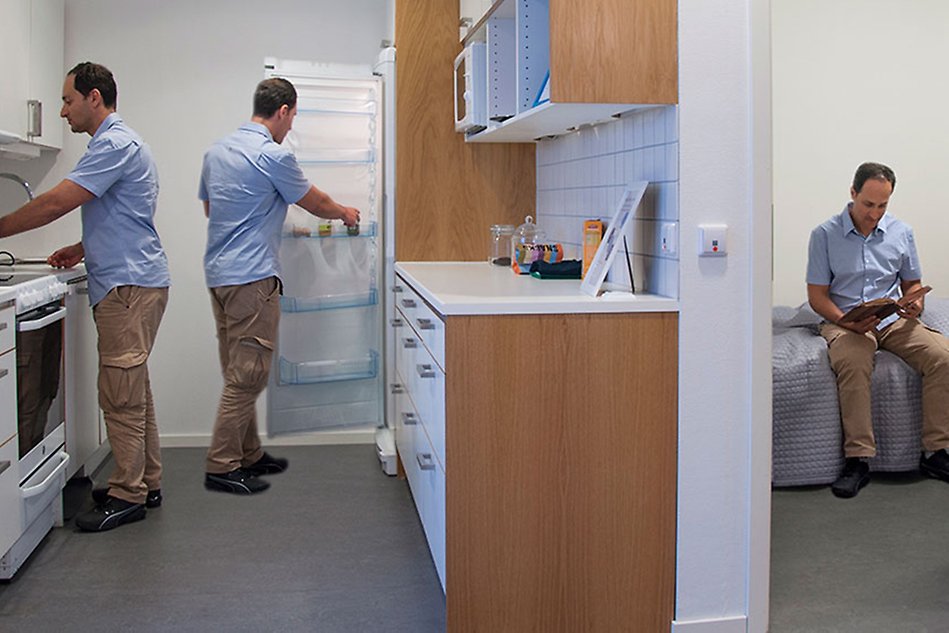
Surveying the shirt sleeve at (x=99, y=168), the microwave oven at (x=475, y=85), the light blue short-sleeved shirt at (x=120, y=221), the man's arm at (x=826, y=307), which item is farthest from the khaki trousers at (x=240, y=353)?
the man's arm at (x=826, y=307)

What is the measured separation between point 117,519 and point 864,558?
251 centimetres

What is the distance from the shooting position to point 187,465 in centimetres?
454

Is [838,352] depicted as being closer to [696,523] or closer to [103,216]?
[696,523]

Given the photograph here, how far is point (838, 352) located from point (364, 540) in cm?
197

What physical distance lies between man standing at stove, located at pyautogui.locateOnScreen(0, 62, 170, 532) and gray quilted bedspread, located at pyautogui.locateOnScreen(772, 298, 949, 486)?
236 cm

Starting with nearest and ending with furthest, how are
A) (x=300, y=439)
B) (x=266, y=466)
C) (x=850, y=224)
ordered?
(x=850, y=224) → (x=266, y=466) → (x=300, y=439)

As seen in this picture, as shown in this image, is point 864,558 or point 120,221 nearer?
point 864,558

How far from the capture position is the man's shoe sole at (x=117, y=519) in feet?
11.8

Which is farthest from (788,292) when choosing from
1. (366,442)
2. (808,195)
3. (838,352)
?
(366,442)

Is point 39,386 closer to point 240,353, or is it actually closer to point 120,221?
point 120,221

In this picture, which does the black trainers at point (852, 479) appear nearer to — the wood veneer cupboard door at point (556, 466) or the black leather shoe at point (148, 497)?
the wood veneer cupboard door at point (556, 466)

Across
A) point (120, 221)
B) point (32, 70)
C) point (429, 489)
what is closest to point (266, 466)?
point (120, 221)

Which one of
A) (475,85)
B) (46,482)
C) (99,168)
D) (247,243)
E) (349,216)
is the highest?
(475,85)

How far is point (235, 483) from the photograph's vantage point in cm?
415
